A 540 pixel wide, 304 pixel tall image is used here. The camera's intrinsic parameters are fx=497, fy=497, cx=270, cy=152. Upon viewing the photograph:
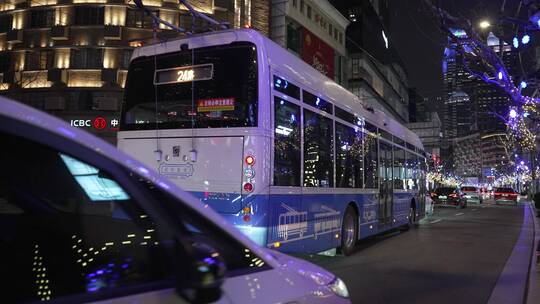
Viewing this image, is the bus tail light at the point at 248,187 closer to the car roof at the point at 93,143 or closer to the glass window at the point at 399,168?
the car roof at the point at 93,143

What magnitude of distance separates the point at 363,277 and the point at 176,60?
4.70m

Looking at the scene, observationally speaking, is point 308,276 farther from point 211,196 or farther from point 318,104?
point 318,104

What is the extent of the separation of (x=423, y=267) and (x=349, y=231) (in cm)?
163

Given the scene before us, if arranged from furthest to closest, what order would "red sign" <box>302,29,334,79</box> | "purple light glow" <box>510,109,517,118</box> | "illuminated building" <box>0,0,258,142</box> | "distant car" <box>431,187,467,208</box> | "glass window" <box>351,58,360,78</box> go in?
"glass window" <box>351,58,360,78</box>, "red sign" <box>302,29,334,79</box>, "illuminated building" <box>0,0,258,142</box>, "distant car" <box>431,187,467,208</box>, "purple light glow" <box>510,109,517,118</box>

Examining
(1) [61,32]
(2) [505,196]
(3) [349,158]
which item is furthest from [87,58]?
(2) [505,196]

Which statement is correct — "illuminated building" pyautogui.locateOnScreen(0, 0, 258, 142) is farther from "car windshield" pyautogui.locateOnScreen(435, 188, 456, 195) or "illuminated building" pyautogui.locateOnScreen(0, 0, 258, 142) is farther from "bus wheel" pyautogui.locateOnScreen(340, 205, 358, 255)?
"bus wheel" pyautogui.locateOnScreen(340, 205, 358, 255)

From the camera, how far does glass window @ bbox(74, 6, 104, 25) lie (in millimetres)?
36531

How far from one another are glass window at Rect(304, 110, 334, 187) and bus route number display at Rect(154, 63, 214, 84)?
1778mm

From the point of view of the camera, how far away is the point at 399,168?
14.3m

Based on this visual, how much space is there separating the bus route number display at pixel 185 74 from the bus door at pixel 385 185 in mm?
6085

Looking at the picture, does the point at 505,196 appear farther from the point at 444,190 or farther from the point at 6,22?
the point at 6,22

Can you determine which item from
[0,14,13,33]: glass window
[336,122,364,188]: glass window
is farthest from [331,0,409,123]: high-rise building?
[336,122,364,188]: glass window

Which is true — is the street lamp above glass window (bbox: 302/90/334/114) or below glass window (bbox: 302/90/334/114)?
above

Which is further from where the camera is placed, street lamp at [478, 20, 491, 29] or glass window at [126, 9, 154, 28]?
glass window at [126, 9, 154, 28]
